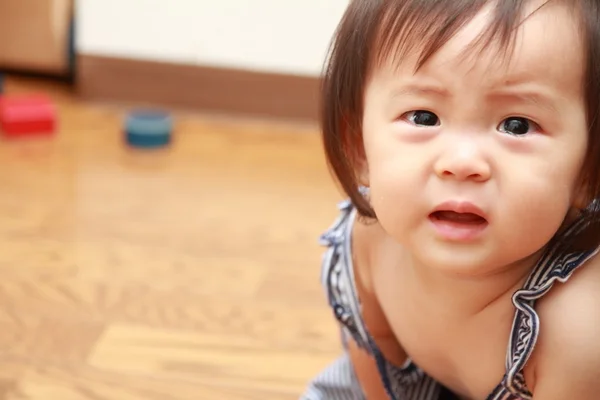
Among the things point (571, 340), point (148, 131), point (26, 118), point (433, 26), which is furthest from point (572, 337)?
point (26, 118)

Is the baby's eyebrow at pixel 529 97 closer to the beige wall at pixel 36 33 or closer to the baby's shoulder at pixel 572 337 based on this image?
the baby's shoulder at pixel 572 337

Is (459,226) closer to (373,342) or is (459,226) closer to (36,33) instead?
(373,342)

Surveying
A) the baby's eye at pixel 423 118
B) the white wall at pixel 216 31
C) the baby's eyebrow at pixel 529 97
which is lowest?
the white wall at pixel 216 31

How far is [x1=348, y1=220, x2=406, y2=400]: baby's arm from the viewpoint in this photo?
30.2 inches

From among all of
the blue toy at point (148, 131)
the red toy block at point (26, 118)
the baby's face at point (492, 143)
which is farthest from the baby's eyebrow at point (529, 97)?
the red toy block at point (26, 118)

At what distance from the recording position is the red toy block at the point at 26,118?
1.55 meters

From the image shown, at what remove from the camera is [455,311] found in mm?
689

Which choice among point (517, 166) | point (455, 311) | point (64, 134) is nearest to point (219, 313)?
point (455, 311)

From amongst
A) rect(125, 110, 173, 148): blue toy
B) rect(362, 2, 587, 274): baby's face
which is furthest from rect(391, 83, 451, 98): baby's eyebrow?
rect(125, 110, 173, 148): blue toy

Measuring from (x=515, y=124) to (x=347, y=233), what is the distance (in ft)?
0.78

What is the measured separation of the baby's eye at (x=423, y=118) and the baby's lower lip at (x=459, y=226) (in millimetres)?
58

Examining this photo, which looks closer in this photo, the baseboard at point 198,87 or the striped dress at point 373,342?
the striped dress at point 373,342

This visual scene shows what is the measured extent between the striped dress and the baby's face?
5 cm

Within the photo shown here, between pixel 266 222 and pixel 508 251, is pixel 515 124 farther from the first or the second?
pixel 266 222
